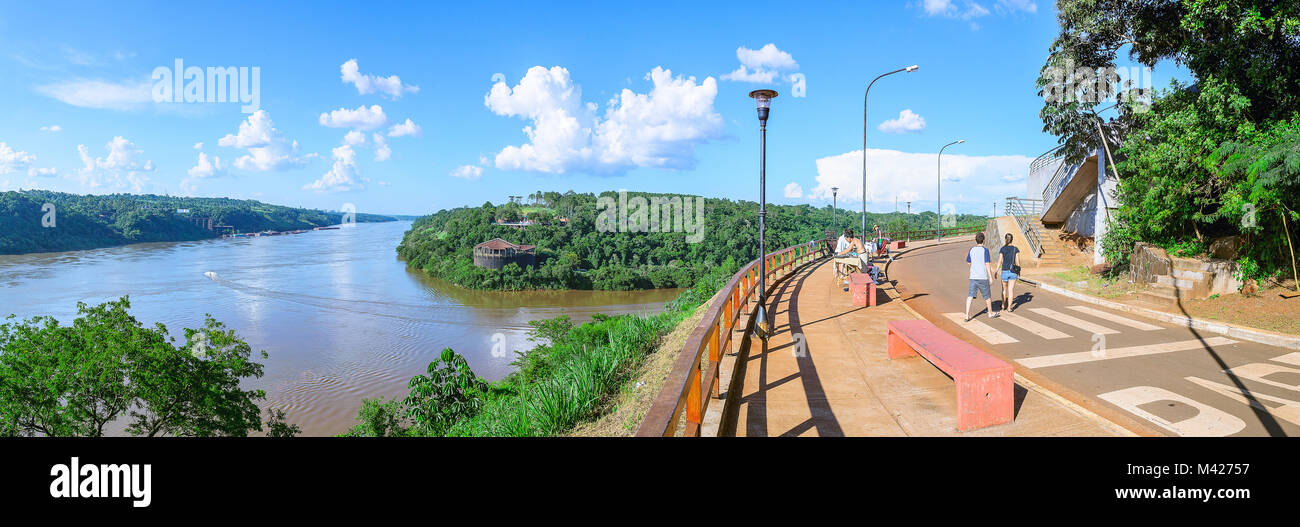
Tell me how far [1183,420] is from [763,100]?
6064 mm

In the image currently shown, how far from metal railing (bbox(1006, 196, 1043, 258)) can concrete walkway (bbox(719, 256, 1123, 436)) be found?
52.7 ft

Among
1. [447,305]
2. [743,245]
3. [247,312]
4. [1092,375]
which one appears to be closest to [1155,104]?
[1092,375]

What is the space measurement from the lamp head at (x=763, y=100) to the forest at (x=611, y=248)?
5385 centimetres

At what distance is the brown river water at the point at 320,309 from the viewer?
3266 cm

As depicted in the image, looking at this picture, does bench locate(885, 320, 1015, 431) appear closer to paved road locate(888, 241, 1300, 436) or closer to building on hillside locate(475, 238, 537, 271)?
paved road locate(888, 241, 1300, 436)

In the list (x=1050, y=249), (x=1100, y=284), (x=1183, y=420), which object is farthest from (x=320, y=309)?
(x=1183, y=420)

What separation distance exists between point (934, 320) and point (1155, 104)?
868 centimetres

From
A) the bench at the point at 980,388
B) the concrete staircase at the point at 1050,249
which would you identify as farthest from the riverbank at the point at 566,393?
the concrete staircase at the point at 1050,249

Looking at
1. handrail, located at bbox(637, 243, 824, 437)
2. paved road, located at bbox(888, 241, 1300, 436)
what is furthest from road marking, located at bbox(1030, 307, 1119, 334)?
handrail, located at bbox(637, 243, 824, 437)

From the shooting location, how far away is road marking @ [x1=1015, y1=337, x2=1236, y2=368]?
711cm

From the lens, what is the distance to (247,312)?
174ft

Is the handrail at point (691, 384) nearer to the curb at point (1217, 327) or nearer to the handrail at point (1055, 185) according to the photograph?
the curb at point (1217, 327)

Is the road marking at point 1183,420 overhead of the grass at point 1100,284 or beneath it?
beneath
